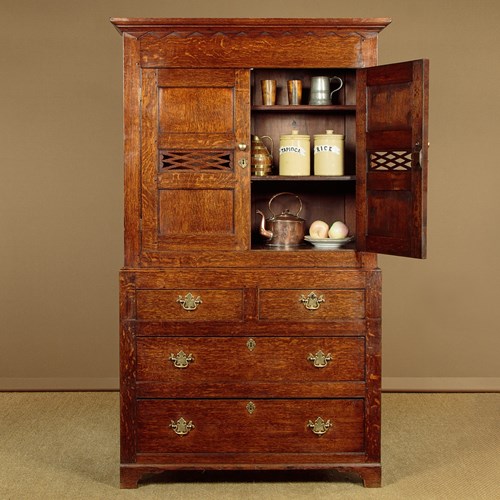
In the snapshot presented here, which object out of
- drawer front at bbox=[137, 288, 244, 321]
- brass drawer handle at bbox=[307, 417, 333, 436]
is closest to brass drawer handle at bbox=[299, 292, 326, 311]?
drawer front at bbox=[137, 288, 244, 321]

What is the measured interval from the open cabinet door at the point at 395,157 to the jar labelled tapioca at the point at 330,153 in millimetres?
169

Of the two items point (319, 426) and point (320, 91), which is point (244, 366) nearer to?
point (319, 426)

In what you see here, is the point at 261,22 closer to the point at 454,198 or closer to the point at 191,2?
the point at 191,2

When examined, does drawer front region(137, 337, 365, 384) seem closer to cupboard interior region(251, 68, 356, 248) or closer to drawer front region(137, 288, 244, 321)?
drawer front region(137, 288, 244, 321)

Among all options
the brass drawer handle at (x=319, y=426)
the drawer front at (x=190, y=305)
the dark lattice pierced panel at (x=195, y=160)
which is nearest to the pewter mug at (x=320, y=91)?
the dark lattice pierced panel at (x=195, y=160)

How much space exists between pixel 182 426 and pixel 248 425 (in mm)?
276

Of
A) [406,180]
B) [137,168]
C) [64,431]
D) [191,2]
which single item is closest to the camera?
[406,180]

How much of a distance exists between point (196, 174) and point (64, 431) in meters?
1.64

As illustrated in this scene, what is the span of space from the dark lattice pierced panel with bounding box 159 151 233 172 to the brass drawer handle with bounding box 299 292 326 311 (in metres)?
0.63

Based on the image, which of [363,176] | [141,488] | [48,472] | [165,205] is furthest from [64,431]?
[363,176]

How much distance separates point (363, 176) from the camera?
3650mm

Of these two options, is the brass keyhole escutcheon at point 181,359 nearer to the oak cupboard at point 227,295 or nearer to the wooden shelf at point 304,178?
the oak cupboard at point 227,295

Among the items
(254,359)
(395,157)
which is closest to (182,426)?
(254,359)

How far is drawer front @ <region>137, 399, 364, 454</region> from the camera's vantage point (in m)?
3.67
